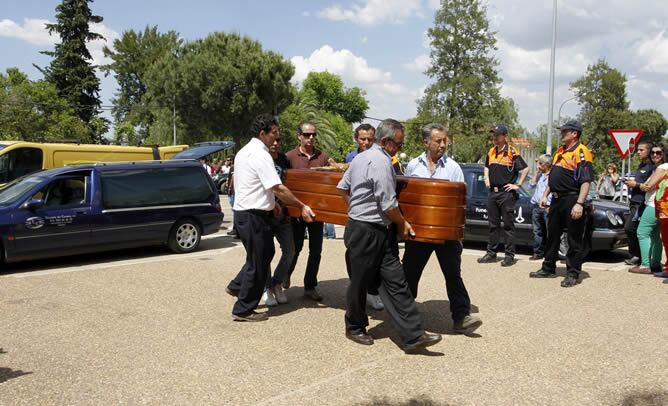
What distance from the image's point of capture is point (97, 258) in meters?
9.46

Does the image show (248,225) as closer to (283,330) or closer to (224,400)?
(283,330)

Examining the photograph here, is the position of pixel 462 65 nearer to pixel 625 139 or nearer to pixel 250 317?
pixel 625 139

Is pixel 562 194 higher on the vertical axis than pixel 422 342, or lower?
higher

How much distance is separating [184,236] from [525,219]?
5.86 metres

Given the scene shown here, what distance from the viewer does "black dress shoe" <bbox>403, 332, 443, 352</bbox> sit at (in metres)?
4.70

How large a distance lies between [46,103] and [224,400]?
35.0m

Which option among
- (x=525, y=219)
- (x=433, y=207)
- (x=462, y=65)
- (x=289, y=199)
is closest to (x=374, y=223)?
(x=433, y=207)

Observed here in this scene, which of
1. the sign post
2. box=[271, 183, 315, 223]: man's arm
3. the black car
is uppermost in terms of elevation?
the sign post

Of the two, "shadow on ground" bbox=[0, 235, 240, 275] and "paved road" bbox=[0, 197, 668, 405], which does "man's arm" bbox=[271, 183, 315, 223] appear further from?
"shadow on ground" bbox=[0, 235, 240, 275]

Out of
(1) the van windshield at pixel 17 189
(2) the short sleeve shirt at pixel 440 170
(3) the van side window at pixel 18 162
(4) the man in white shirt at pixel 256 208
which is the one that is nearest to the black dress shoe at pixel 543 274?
(2) the short sleeve shirt at pixel 440 170

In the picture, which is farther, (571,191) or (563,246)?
(563,246)

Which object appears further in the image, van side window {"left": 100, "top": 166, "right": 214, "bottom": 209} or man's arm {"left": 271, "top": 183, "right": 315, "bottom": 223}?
van side window {"left": 100, "top": 166, "right": 214, "bottom": 209}

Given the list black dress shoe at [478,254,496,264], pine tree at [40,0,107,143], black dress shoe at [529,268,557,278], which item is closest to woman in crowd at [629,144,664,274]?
black dress shoe at [529,268,557,278]

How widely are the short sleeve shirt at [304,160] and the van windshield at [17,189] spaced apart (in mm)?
4230
